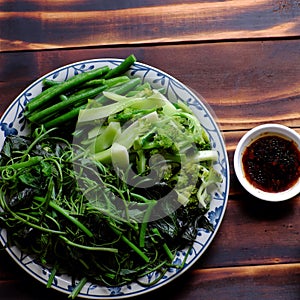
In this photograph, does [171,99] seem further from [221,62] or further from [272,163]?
[272,163]

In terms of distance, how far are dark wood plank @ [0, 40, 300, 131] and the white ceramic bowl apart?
3.6 inches

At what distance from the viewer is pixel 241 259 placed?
2.51m

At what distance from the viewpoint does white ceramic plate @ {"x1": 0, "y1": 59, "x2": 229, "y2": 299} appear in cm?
230

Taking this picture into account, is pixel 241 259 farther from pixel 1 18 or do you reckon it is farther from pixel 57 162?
pixel 1 18

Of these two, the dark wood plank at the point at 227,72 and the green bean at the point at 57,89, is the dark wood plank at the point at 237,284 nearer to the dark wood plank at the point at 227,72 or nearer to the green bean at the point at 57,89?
the dark wood plank at the point at 227,72

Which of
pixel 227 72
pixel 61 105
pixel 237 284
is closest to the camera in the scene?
pixel 61 105

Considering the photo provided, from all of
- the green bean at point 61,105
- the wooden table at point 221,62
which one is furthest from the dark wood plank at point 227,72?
the green bean at point 61,105

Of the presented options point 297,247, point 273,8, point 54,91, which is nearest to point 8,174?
point 54,91

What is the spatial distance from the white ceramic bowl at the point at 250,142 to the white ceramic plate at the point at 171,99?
0.09m

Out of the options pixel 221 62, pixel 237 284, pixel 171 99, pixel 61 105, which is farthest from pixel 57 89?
pixel 237 284

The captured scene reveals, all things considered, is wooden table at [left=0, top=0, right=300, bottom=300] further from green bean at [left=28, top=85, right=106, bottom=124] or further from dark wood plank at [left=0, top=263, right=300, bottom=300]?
green bean at [left=28, top=85, right=106, bottom=124]

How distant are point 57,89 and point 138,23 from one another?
0.54m

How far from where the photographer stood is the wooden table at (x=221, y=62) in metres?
2.51

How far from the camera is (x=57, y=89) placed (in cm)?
240
